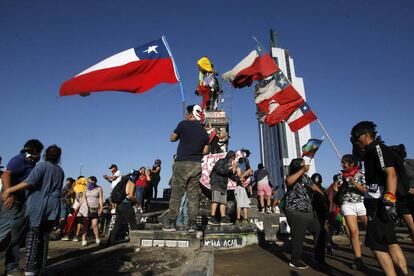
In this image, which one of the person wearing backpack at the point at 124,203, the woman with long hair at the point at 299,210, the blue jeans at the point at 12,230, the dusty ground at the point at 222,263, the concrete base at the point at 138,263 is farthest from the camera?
the person wearing backpack at the point at 124,203

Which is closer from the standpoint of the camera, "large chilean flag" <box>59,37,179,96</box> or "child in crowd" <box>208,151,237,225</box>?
"large chilean flag" <box>59,37,179,96</box>

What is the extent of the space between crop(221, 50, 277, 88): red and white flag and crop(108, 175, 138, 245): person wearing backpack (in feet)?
17.7

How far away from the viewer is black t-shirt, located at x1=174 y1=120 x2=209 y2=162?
16.0 feet

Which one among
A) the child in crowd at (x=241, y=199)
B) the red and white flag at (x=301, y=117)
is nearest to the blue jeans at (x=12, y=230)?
the child in crowd at (x=241, y=199)

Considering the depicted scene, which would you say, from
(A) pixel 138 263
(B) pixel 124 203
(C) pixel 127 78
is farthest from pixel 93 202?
(A) pixel 138 263

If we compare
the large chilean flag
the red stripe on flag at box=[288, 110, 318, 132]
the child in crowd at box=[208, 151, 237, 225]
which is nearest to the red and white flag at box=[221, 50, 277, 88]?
the red stripe on flag at box=[288, 110, 318, 132]

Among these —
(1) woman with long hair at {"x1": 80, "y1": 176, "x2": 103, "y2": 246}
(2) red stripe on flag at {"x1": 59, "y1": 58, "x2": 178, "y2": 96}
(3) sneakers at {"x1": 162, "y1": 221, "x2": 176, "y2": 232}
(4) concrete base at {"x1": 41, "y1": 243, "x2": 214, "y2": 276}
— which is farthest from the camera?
(1) woman with long hair at {"x1": 80, "y1": 176, "x2": 103, "y2": 246}

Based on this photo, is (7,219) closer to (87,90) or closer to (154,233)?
(154,233)

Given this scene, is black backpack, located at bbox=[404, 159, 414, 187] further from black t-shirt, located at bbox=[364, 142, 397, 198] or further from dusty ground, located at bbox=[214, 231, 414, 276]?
black t-shirt, located at bbox=[364, 142, 397, 198]

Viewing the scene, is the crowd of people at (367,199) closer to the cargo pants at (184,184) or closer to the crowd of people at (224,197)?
the crowd of people at (224,197)

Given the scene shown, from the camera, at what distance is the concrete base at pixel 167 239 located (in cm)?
486

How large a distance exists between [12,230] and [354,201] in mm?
5299

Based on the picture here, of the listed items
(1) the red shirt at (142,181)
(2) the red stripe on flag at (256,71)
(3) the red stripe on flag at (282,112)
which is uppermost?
(2) the red stripe on flag at (256,71)

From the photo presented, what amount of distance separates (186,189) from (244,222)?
3.72 m
